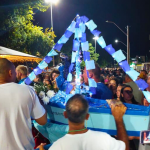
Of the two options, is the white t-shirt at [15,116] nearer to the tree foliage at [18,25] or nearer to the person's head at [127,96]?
the person's head at [127,96]

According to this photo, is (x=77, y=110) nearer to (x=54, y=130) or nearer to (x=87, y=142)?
(x=87, y=142)

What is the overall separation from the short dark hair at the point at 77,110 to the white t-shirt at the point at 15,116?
650mm

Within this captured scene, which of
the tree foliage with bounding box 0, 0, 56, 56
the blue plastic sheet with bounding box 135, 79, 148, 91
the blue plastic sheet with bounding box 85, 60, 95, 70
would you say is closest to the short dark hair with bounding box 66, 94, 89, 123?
the blue plastic sheet with bounding box 135, 79, 148, 91

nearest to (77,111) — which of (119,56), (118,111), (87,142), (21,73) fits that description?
(87,142)

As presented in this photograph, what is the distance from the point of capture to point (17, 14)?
40.6ft

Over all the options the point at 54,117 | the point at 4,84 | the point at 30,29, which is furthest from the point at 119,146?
the point at 30,29

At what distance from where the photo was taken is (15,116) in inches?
86.6

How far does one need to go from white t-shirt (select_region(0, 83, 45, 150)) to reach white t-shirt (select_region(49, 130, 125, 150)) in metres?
0.68

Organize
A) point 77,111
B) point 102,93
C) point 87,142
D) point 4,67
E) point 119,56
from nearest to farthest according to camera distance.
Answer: point 87,142 → point 77,111 → point 4,67 → point 119,56 → point 102,93

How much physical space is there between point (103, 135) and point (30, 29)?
13781 mm

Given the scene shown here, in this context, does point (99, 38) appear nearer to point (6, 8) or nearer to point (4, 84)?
point (4, 84)

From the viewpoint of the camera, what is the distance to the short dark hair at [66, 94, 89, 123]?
1817 millimetres

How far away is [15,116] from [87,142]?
0.91 metres

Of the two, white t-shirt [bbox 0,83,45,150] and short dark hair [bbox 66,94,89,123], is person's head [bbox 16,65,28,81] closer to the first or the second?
white t-shirt [bbox 0,83,45,150]
